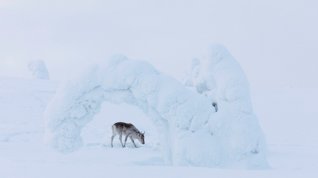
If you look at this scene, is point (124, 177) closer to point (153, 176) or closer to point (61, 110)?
point (153, 176)

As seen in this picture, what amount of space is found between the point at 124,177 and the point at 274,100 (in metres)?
28.8

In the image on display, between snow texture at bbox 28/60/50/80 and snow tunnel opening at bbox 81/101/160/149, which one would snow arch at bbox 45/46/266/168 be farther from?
snow texture at bbox 28/60/50/80

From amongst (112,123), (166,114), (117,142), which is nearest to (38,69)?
(112,123)

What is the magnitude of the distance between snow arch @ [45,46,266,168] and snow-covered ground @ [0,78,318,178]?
745 mm

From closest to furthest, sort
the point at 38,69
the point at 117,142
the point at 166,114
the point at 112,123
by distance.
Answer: the point at 166,114, the point at 117,142, the point at 112,123, the point at 38,69

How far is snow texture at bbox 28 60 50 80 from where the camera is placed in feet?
139

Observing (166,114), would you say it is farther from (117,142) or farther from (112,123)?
(112,123)

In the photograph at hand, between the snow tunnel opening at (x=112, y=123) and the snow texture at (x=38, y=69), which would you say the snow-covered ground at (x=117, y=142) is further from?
the snow texture at (x=38, y=69)

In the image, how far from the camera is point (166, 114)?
1119 cm

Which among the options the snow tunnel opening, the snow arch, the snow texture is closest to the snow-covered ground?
the snow tunnel opening

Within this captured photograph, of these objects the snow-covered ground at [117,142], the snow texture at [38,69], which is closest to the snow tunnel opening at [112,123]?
the snow-covered ground at [117,142]

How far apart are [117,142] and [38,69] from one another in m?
25.5

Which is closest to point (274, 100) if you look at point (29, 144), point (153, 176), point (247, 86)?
point (29, 144)

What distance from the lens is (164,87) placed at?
11.2m
